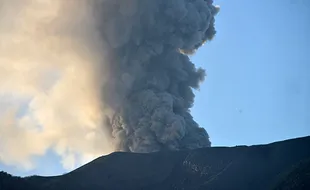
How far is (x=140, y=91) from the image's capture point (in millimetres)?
67500

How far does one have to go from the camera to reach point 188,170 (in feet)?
171

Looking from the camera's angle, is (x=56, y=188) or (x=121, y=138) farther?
(x=121, y=138)

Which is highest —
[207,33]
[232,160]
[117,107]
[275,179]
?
[207,33]

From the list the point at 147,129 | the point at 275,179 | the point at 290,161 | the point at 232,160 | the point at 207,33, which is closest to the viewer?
the point at 275,179

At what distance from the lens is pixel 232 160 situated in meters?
52.6

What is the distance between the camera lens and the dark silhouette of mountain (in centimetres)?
4738

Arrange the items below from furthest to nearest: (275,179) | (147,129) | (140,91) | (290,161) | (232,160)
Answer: (140,91) → (147,129) → (232,160) → (290,161) → (275,179)

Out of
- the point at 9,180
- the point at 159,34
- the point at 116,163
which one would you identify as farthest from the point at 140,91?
the point at 9,180

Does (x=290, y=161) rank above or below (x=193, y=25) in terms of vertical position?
below

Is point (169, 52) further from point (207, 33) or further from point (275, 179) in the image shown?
point (275, 179)

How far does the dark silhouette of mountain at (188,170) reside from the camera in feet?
155

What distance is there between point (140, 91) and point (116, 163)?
51.1 feet

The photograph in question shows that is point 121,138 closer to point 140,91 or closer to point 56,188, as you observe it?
point 140,91

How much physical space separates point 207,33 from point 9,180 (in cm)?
4200
